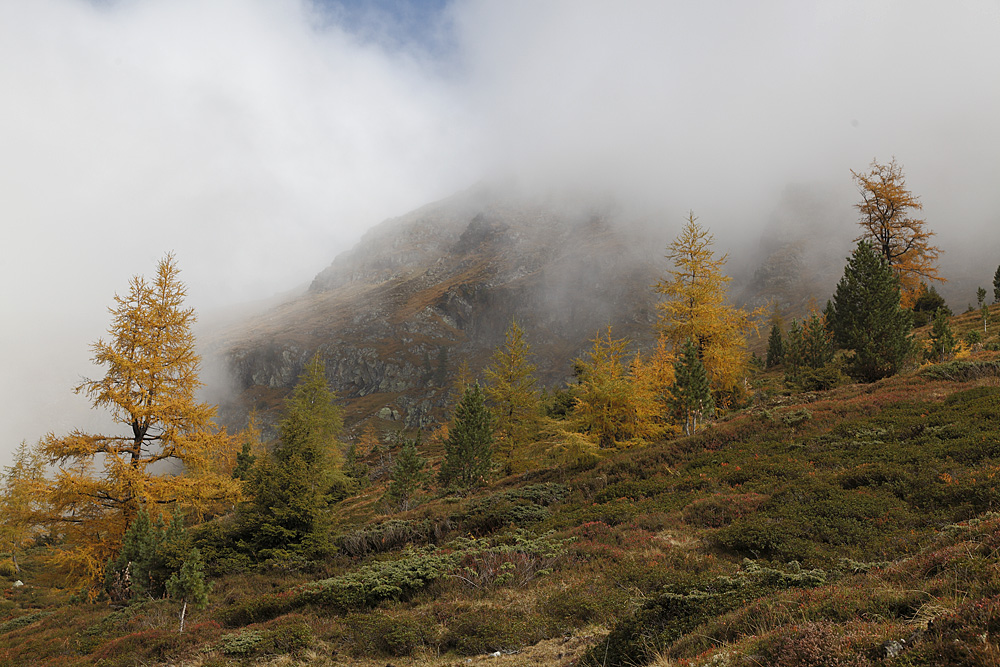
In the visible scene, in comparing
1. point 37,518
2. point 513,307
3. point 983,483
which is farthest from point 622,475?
point 513,307

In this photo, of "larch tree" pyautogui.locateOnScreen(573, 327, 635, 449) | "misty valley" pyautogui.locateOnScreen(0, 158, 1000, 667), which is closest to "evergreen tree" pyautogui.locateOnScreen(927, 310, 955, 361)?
"misty valley" pyautogui.locateOnScreen(0, 158, 1000, 667)

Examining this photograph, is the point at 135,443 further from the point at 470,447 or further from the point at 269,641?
the point at 470,447

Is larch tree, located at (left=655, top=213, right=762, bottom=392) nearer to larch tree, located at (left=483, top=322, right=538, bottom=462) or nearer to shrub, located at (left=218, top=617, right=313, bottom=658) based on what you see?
larch tree, located at (left=483, top=322, right=538, bottom=462)

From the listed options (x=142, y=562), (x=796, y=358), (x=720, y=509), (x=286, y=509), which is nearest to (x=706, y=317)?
(x=720, y=509)

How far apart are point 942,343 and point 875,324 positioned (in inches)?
232

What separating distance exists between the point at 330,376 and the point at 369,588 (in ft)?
544

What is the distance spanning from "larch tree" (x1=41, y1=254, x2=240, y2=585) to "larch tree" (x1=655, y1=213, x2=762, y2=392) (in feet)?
74.3

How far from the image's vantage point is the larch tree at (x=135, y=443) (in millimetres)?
13391

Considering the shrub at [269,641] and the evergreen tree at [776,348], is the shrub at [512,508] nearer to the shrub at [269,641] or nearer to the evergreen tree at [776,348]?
the shrub at [269,641]

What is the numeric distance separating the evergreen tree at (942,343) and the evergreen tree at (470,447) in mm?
26570

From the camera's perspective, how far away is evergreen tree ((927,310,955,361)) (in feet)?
85.5

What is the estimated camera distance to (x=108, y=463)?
13.3m

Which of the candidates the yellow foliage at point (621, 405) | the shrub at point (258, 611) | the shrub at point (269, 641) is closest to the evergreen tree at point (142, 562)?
the shrub at point (258, 611)

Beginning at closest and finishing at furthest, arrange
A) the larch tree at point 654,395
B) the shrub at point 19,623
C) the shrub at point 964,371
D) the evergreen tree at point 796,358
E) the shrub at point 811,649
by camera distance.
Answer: the shrub at point 811,649
the shrub at point 964,371
the shrub at point 19,623
the larch tree at point 654,395
the evergreen tree at point 796,358
